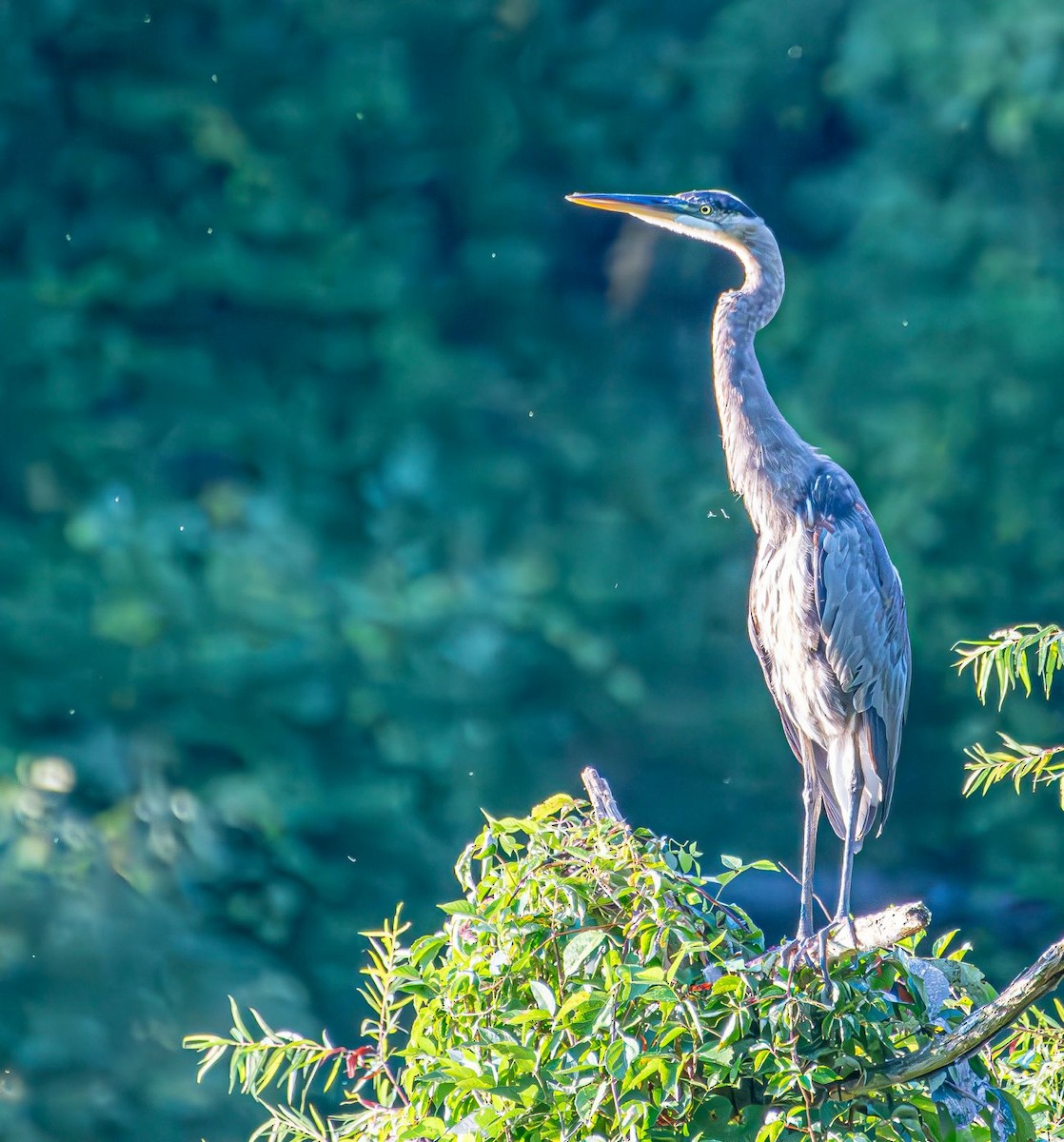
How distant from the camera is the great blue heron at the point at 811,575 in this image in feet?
6.48

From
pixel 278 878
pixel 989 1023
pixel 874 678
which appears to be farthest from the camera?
pixel 278 878

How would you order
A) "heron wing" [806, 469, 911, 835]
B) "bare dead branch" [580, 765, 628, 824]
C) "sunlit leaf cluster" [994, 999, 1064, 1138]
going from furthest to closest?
"heron wing" [806, 469, 911, 835] < "sunlit leaf cluster" [994, 999, 1064, 1138] < "bare dead branch" [580, 765, 628, 824]

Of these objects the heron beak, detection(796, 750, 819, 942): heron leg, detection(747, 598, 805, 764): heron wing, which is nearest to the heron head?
the heron beak

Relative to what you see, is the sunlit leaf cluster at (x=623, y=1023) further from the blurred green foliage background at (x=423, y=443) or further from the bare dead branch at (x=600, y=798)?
the blurred green foliage background at (x=423, y=443)

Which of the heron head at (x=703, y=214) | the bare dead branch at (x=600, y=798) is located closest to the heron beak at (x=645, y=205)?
the heron head at (x=703, y=214)

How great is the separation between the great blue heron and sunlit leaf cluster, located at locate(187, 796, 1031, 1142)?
0.58 metres

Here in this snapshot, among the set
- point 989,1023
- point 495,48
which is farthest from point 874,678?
point 495,48

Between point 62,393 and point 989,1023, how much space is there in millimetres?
2578

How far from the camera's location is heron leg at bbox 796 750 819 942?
168 centimetres

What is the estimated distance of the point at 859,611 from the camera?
6.48 feet

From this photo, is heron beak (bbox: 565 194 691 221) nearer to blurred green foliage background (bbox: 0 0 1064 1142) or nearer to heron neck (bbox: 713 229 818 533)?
heron neck (bbox: 713 229 818 533)

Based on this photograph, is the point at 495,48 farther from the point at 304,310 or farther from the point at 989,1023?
the point at 989,1023

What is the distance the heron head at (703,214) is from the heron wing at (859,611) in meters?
0.38

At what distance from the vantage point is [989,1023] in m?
1.21
